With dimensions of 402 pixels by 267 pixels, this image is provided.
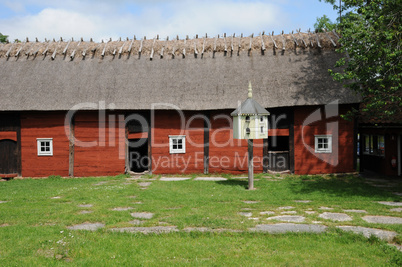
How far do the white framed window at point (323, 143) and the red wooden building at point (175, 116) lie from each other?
48 millimetres

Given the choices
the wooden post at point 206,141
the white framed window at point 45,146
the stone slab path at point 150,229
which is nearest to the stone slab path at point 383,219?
the stone slab path at point 150,229

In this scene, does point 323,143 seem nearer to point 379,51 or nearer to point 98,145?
point 379,51

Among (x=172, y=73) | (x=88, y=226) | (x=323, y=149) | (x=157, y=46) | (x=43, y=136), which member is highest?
(x=157, y=46)

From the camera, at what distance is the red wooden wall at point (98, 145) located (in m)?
17.0

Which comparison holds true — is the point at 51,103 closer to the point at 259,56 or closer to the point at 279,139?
the point at 259,56

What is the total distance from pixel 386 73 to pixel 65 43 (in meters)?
16.8

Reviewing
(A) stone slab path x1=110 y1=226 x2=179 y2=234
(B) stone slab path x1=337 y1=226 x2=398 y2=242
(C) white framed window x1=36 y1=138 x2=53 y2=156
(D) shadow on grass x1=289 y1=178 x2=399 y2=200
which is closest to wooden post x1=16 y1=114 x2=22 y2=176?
(C) white framed window x1=36 y1=138 x2=53 y2=156

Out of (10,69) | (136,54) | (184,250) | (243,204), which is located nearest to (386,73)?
(243,204)

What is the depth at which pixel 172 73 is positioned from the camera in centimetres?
1788

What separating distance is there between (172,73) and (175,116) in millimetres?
2443

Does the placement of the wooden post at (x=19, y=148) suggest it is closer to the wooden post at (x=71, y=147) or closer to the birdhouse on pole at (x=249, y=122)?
the wooden post at (x=71, y=147)

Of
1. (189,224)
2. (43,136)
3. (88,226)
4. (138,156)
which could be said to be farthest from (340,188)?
(43,136)

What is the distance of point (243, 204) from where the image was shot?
9.92 metres

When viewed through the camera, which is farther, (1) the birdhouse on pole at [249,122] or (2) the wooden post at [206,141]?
(2) the wooden post at [206,141]
